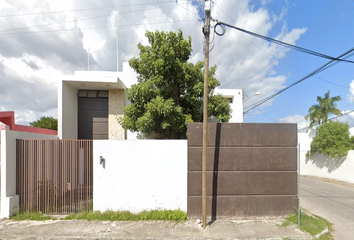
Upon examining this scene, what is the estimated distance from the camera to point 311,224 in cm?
462

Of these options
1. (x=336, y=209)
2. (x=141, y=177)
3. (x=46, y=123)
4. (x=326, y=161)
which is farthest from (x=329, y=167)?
(x=46, y=123)

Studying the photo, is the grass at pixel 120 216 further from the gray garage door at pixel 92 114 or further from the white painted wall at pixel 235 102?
the white painted wall at pixel 235 102

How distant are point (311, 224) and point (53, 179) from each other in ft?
24.1

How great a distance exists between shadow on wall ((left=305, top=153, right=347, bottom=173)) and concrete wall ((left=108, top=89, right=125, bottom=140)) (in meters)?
15.1

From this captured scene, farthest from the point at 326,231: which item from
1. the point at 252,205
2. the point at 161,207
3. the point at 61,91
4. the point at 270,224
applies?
the point at 61,91

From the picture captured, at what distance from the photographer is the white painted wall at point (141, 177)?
509cm

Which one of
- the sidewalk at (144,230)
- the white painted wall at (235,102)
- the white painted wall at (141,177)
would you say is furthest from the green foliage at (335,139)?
the white painted wall at (141,177)

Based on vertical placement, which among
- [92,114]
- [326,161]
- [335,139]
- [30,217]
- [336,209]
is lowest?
[326,161]

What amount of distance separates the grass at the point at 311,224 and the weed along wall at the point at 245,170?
0.79ft

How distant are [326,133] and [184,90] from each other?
11764mm

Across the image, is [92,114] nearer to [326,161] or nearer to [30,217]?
[30,217]

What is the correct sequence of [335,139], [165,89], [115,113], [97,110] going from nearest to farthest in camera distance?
1. [165,89]
2. [115,113]
3. [97,110]
4. [335,139]

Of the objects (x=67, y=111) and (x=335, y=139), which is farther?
(x=335, y=139)

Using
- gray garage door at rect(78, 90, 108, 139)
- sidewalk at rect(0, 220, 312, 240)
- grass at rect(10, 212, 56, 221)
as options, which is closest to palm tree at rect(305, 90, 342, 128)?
sidewalk at rect(0, 220, 312, 240)
